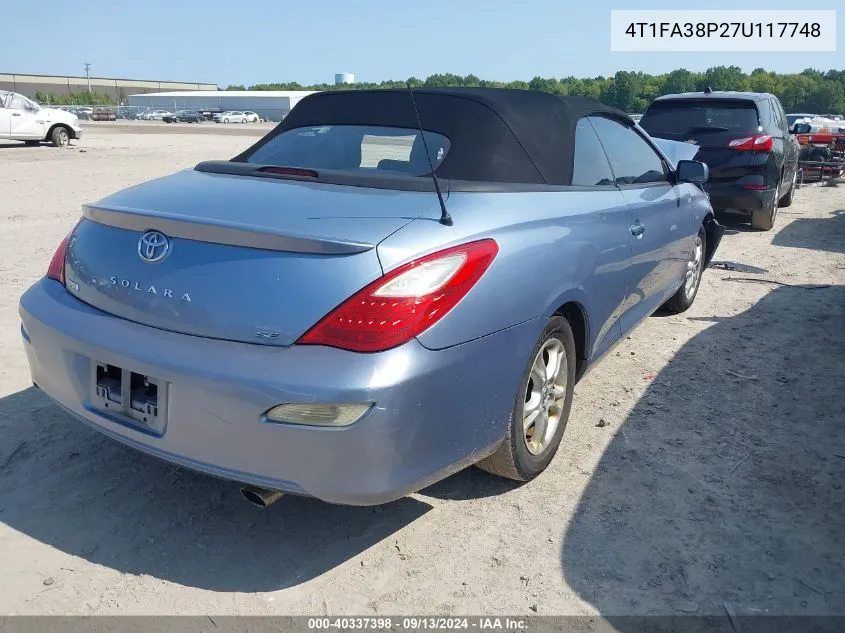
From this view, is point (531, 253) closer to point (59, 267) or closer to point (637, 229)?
point (637, 229)

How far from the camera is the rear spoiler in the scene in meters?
2.23

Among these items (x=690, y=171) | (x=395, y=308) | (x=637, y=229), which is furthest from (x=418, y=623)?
(x=690, y=171)

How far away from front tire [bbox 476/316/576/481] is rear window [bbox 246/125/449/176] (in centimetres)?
91

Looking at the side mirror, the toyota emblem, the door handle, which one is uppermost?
the side mirror

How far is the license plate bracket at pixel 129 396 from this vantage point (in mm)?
2330

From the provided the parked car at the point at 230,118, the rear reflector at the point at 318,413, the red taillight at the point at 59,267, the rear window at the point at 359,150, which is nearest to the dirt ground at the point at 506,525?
the rear reflector at the point at 318,413

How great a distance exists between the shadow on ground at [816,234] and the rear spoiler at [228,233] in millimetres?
7509

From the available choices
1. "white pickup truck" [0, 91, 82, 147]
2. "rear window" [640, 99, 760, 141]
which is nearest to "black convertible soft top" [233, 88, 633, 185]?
"rear window" [640, 99, 760, 141]

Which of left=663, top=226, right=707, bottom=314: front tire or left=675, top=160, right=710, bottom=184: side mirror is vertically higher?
left=675, top=160, right=710, bottom=184: side mirror

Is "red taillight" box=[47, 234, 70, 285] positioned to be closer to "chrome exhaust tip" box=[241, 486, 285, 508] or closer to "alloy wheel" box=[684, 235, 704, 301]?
"chrome exhaust tip" box=[241, 486, 285, 508]

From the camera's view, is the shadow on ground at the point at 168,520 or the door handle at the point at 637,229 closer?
the shadow on ground at the point at 168,520

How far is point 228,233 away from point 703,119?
7738 millimetres

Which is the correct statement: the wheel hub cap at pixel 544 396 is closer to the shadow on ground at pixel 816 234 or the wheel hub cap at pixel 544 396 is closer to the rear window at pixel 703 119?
the shadow on ground at pixel 816 234

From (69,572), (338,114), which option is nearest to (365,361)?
(69,572)
